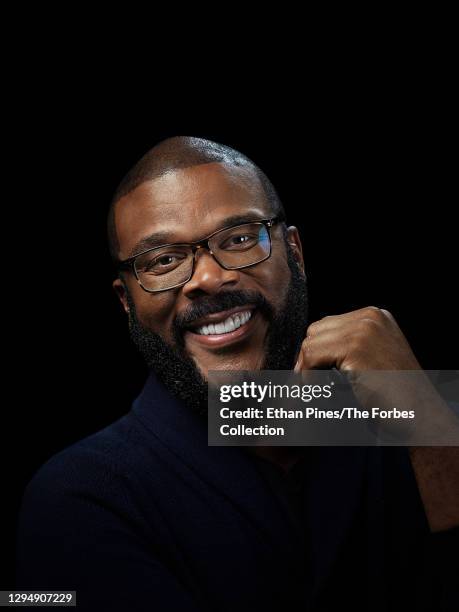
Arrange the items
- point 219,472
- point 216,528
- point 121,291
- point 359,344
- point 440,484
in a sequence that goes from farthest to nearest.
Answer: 1. point 121,291
2. point 219,472
3. point 216,528
4. point 359,344
5. point 440,484

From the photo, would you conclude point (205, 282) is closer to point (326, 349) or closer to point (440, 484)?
point (326, 349)

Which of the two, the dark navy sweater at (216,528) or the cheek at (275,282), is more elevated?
the cheek at (275,282)

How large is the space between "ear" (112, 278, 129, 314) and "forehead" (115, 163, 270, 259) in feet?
0.67

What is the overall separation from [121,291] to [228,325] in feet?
1.94

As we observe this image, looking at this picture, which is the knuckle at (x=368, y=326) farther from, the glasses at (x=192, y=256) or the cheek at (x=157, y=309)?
the cheek at (x=157, y=309)

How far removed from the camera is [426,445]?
1.69m

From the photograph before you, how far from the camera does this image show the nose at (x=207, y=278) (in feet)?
6.79

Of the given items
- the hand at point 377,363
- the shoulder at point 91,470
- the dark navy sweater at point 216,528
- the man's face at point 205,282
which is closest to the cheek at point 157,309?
the man's face at point 205,282

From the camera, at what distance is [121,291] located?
2.52 m

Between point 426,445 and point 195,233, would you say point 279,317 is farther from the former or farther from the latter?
point 426,445

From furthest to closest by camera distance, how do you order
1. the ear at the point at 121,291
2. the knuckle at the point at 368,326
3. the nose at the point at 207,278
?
the ear at the point at 121,291 < the nose at the point at 207,278 < the knuckle at the point at 368,326

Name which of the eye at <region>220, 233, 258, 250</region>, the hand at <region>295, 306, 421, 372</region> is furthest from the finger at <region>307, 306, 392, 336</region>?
the eye at <region>220, 233, 258, 250</region>

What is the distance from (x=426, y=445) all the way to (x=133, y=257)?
1.12 metres

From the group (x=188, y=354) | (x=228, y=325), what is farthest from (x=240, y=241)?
(x=188, y=354)
